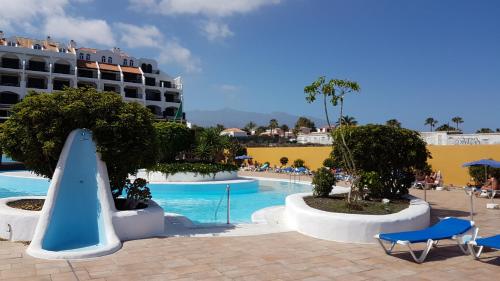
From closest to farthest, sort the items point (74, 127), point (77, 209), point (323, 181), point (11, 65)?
point (77, 209), point (74, 127), point (323, 181), point (11, 65)

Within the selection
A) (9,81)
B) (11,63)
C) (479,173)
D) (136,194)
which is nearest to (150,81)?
(11,63)

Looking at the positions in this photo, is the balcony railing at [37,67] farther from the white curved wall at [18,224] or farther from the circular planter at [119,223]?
the white curved wall at [18,224]

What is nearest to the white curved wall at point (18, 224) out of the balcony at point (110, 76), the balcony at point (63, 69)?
the balcony at point (63, 69)

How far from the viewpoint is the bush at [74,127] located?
353 inches

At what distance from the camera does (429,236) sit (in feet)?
23.8

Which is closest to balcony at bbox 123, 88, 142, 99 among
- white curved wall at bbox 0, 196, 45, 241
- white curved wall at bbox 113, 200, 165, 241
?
white curved wall at bbox 0, 196, 45, 241

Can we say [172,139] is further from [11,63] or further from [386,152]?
[11,63]

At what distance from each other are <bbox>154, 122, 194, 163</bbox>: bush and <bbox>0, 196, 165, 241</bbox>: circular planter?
1421 cm

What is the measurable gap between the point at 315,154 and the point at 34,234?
27.0m

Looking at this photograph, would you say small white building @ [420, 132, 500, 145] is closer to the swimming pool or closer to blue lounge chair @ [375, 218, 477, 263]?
the swimming pool

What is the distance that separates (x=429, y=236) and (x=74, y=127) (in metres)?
8.12

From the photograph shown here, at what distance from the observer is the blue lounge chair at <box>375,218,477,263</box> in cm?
701

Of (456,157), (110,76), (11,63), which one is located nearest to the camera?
(456,157)

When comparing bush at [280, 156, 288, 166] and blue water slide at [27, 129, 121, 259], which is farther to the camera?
bush at [280, 156, 288, 166]
